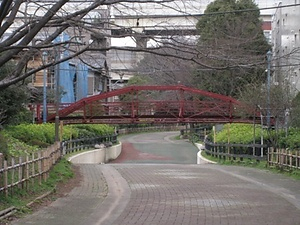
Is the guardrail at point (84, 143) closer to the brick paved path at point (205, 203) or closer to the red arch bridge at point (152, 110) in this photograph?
the red arch bridge at point (152, 110)

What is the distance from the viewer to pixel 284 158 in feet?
83.5

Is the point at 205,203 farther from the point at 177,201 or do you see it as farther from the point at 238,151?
the point at 238,151

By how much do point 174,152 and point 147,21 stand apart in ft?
131

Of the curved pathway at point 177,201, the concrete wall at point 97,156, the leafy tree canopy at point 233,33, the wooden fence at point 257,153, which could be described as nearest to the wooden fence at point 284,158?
the wooden fence at point 257,153

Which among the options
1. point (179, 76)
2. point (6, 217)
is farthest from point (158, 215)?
point (179, 76)

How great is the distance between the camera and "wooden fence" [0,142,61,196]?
13.8 metres

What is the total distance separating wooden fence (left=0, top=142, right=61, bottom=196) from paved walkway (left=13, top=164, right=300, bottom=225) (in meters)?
1.04

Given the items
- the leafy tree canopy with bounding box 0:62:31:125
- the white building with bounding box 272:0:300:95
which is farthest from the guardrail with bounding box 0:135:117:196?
the white building with bounding box 272:0:300:95

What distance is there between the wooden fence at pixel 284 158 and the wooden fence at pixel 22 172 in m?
10.1

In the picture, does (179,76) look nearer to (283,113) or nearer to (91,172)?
(283,113)

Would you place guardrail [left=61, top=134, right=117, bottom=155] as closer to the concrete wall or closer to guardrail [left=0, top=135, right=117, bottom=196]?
the concrete wall

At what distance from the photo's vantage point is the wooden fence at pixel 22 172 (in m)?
13.8

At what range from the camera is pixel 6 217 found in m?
12.4

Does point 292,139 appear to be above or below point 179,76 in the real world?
below
